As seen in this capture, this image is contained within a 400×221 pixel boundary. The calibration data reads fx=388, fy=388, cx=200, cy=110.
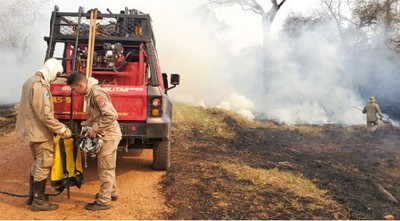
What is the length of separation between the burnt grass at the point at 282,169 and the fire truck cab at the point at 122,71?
0.90 m

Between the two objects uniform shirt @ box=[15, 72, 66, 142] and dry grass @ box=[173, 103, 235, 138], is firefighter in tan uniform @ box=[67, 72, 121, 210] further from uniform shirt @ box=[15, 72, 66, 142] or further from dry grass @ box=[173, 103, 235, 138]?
dry grass @ box=[173, 103, 235, 138]

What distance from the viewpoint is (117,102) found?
18.4 ft

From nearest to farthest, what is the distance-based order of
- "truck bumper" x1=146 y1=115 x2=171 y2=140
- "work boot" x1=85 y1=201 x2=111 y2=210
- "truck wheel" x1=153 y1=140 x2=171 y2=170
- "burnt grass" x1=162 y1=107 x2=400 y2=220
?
"work boot" x1=85 y1=201 x2=111 y2=210 → "burnt grass" x1=162 y1=107 x2=400 y2=220 → "truck bumper" x1=146 y1=115 x2=171 y2=140 → "truck wheel" x1=153 y1=140 x2=171 y2=170

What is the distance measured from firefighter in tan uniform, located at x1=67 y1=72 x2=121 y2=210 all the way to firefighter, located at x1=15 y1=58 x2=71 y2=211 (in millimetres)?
333

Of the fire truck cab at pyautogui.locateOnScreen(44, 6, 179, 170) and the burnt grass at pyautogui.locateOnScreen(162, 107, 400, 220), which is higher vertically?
the fire truck cab at pyautogui.locateOnScreen(44, 6, 179, 170)

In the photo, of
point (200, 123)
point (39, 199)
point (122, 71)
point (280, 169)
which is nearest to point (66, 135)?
point (39, 199)

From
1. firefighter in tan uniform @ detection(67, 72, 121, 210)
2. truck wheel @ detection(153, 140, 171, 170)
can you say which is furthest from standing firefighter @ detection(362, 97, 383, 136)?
firefighter in tan uniform @ detection(67, 72, 121, 210)

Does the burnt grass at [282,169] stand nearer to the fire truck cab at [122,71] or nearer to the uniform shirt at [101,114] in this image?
the fire truck cab at [122,71]

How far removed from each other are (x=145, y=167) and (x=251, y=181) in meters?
1.95

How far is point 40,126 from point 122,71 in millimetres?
2598

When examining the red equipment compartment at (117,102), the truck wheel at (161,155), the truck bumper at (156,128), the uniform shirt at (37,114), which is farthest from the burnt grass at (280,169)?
the uniform shirt at (37,114)

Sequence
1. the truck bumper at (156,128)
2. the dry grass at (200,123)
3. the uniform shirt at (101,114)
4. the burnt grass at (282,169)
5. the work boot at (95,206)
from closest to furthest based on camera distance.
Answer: the uniform shirt at (101,114) → the work boot at (95,206) → the burnt grass at (282,169) → the truck bumper at (156,128) → the dry grass at (200,123)

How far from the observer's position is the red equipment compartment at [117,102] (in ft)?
18.2

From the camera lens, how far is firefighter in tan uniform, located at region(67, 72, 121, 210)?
4637mm
